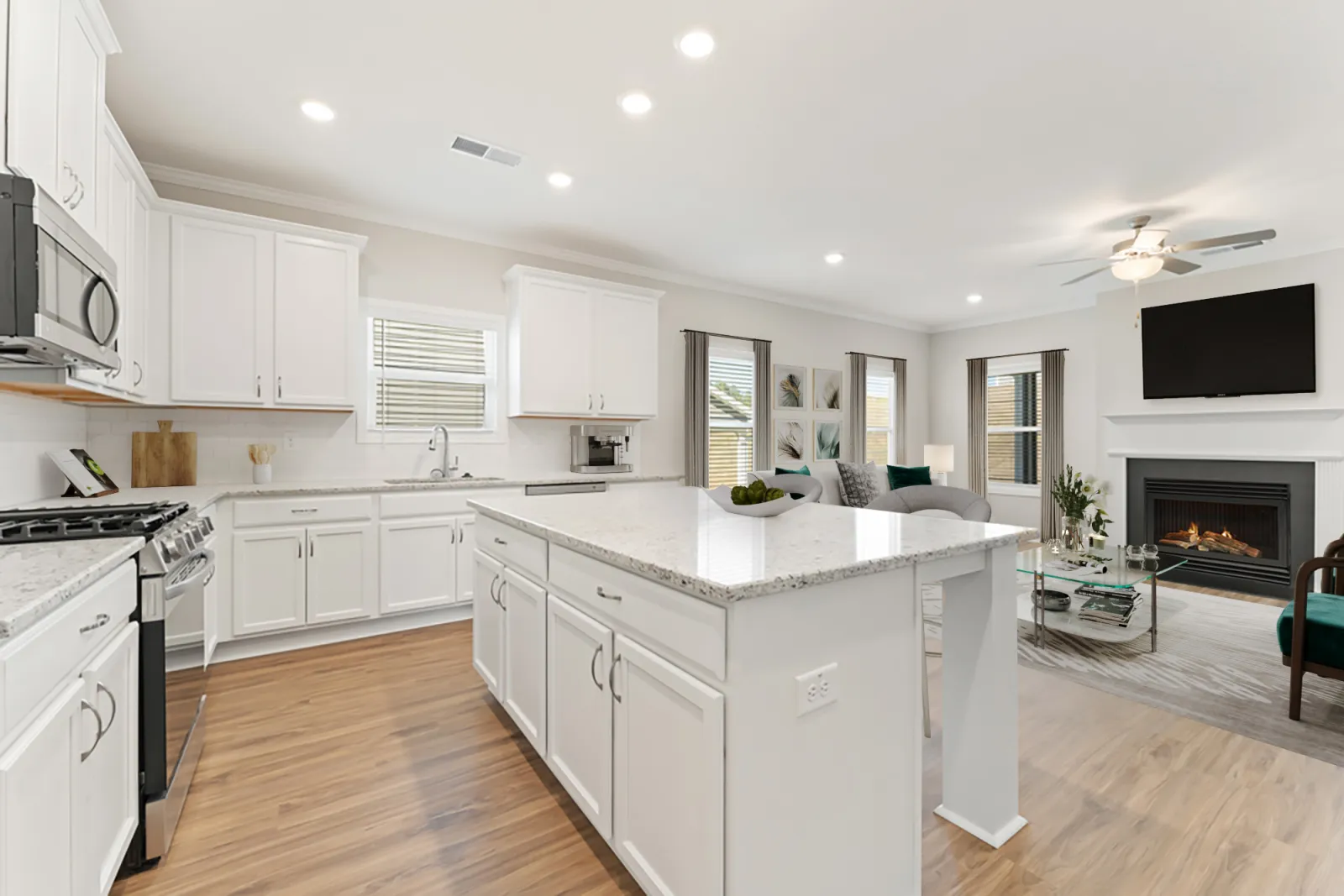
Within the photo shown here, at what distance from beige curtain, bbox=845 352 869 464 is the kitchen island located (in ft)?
16.9

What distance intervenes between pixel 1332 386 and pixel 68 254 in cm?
735

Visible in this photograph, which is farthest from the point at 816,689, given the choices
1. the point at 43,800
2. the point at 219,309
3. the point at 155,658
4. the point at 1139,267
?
the point at 1139,267

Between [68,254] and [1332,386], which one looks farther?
[1332,386]

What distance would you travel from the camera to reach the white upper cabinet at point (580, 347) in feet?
14.6

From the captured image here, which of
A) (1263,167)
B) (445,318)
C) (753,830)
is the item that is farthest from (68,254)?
(1263,167)

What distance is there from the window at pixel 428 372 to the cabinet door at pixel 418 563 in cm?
81

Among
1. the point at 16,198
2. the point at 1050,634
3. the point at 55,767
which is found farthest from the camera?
the point at 1050,634

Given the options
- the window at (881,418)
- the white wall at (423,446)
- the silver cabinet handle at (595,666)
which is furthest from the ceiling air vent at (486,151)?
the window at (881,418)

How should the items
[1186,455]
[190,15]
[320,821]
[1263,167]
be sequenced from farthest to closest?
[1186,455]
[1263,167]
[190,15]
[320,821]

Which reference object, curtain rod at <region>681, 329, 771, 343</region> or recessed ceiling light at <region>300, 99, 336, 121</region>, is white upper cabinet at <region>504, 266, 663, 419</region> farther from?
recessed ceiling light at <region>300, 99, 336, 121</region>

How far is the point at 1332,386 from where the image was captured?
4617 mm

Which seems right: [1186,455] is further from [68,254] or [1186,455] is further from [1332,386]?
[68,254]

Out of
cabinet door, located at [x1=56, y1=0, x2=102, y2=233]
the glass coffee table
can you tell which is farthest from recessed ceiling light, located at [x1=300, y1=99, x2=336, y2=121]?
the glass coffee table

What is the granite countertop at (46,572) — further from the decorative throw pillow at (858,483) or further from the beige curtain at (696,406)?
the decorative throw pillow at (858,483)
